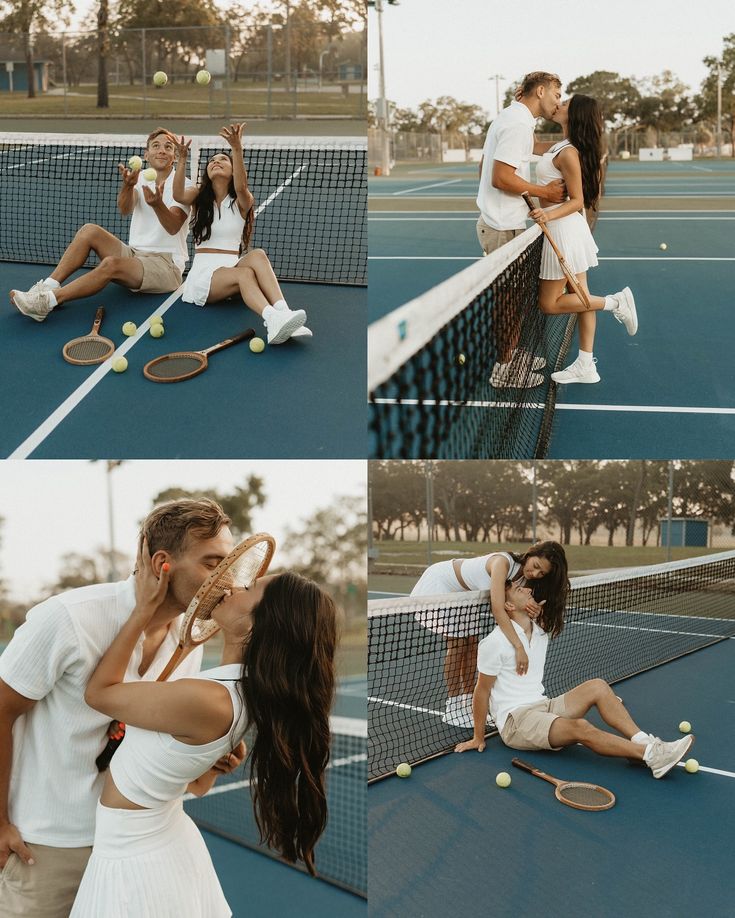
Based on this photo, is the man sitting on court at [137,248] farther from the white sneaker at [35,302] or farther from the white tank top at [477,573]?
the white tank top at [477,573]

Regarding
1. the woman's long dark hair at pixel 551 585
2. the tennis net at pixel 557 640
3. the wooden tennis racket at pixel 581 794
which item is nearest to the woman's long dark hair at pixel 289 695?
the tennis net at pixel 557 640

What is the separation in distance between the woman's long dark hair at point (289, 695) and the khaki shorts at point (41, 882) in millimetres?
360

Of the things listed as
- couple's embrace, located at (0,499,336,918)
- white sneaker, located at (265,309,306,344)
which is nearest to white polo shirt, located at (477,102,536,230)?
white sneaker, located at (265,309,306,344)

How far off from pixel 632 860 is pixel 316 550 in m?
13.9

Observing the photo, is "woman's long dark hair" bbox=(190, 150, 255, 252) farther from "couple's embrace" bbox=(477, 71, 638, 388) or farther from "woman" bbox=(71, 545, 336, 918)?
"woman" bbox=(71, 545, 336, 918)

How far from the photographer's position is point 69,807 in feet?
4.98

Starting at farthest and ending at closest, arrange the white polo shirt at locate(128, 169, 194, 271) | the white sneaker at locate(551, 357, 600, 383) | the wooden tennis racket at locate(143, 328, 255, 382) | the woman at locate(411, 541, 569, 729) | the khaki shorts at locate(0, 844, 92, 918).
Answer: the white polo shirt at locate(128, 169, 194, 271), the white sneaker at locate(551, 357, 600, 383), the wooden tennis racket at locate(143, 328, 255, 382), the woman at locate(411, 541, 569, 729), the khaki shorts at locate(0, 844, 92, 918)

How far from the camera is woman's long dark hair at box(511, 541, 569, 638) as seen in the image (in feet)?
10.3

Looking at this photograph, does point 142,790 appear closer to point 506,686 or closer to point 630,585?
point 506,686

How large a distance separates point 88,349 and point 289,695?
8.21 ft

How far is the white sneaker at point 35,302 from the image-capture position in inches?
149

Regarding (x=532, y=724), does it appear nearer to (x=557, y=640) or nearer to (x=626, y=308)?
(x=626, y=308)

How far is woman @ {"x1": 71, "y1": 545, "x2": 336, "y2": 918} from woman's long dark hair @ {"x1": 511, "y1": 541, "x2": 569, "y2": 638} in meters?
1.72

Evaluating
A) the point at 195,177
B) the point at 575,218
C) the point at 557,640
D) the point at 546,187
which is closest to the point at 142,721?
the point at 546,187
